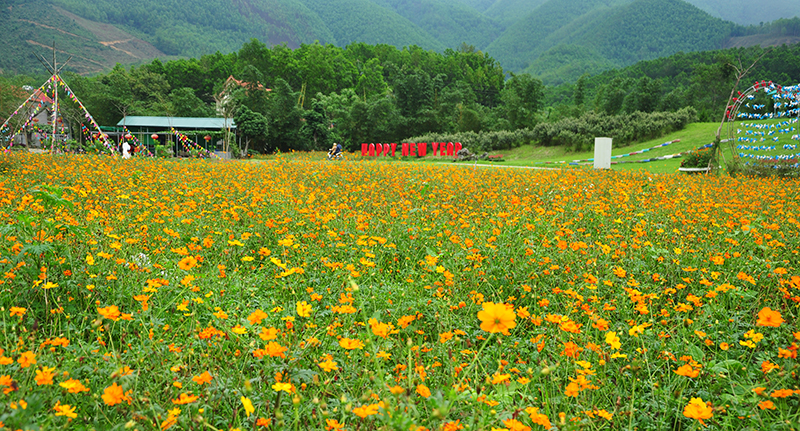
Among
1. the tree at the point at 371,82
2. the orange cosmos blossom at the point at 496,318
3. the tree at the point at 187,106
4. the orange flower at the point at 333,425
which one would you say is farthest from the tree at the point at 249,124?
the orange cosmos blossom at the point at 496,318

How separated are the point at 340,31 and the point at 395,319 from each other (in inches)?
6501

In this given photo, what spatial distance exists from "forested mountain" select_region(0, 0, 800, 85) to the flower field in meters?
81.5

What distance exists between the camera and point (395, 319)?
90.0 inches

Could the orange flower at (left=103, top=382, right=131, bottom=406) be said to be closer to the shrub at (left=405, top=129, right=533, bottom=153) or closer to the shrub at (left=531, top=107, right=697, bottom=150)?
the shrub at (left=531, top=107, right=697, bottom=150)

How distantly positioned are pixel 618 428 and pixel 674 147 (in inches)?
756

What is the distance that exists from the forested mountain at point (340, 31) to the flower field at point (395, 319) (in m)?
81.5

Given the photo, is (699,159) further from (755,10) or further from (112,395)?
(755,10)

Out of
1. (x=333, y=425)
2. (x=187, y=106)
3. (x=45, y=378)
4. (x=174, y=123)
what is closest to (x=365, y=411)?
(x=333, y=425)

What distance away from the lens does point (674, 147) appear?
56.3 ft

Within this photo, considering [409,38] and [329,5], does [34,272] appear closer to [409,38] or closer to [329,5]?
[409,38]

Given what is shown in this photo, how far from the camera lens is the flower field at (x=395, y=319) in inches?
52.6

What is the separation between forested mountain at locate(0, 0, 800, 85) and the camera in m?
96.7

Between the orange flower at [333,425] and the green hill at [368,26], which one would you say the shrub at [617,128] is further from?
the green hill at [368,26]

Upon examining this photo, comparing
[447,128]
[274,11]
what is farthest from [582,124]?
[274,11]
